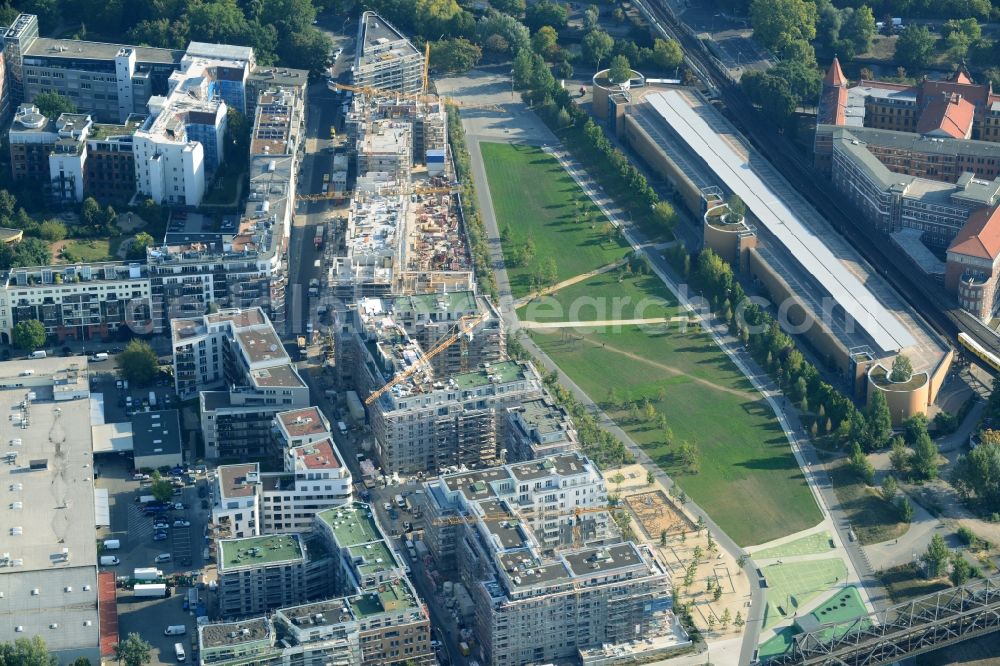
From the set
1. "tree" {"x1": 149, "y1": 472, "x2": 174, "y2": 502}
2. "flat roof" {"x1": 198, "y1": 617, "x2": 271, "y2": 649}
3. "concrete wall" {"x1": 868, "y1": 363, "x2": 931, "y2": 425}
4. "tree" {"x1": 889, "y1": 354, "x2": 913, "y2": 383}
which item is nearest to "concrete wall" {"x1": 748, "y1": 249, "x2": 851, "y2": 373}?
"tree" {"x1": 889, "y1": 354, "x2": 913, "y2": 383}

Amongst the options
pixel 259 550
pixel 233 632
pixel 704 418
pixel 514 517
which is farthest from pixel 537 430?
pixel 233 632

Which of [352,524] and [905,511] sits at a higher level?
[352,524]

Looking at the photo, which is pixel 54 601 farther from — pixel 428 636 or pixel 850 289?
pixel 850 289

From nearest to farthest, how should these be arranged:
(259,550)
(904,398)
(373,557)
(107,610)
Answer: (373,557) < (107,610) < (259,550) < (904,398)

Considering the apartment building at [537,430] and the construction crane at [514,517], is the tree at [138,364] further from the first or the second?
the construction crane at [514,517]

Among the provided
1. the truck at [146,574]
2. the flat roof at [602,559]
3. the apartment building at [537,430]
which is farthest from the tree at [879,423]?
the truck at [146,574]

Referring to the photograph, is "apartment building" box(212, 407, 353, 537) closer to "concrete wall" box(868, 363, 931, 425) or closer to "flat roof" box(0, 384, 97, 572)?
"flat roof" box(0, 384, 97, 572)

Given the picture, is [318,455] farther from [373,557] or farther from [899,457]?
[899,457]
